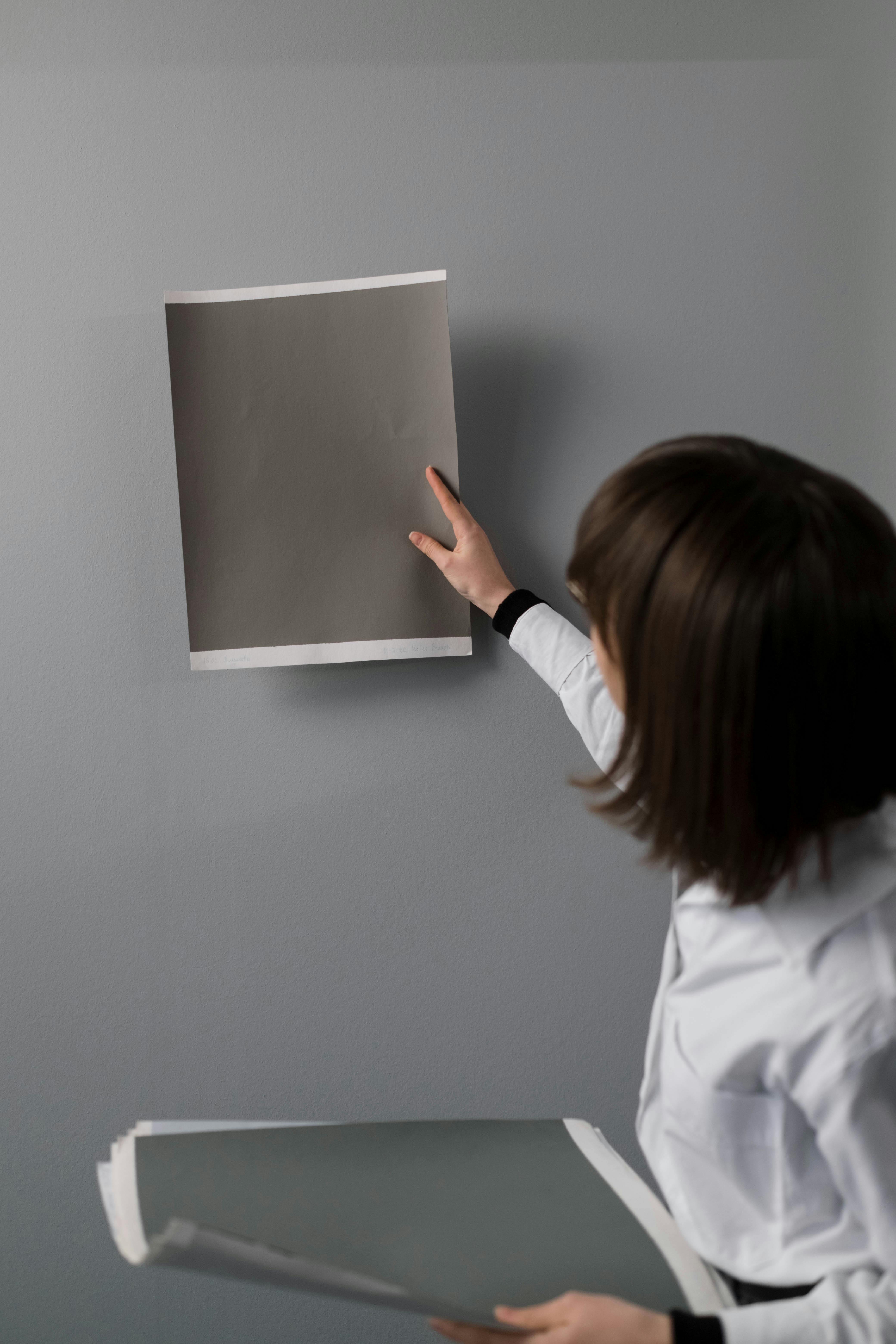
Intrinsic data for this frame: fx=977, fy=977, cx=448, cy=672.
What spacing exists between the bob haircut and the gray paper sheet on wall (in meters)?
0.39

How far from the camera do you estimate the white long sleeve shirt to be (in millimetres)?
505

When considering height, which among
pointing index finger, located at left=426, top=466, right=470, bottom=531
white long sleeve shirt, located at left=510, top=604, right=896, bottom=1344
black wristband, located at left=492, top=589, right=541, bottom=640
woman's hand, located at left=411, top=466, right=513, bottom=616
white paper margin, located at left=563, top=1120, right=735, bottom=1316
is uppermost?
pointing index finger, located at left=426, top=466, right=470, bottom=531

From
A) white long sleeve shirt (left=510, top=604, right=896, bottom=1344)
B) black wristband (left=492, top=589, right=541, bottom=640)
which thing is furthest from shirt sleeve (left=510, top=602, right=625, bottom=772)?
white long sleeve shirt (left=510, top=604, right=896, bottom=1344)

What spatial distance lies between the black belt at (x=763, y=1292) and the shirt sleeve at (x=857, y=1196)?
3.2 inches

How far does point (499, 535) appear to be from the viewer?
955 millimetres

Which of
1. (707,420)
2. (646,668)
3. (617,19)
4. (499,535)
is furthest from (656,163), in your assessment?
(646,668)

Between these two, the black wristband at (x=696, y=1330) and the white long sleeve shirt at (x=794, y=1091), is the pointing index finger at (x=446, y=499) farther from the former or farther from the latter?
the black wristband at (x=696, y=1330)

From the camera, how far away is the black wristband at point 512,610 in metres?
0.90

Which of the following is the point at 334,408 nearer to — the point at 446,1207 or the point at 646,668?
the point at 646,668

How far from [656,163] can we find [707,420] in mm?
246

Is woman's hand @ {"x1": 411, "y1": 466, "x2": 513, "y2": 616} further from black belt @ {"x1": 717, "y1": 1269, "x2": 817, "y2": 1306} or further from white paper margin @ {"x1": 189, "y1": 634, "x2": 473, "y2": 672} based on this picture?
black belt @ {"x1": 717, "y1": 1269, "x2": 817, "y2": 1306}

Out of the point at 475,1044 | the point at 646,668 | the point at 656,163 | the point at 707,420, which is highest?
the point at 656,163

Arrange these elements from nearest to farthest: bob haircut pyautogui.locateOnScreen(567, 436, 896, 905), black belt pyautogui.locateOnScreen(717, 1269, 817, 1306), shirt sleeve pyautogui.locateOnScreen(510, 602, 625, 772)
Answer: bob haircut pyautogui.locateOnScreen(567, 436, 896, 905) < black belt pyautogui.locateOnScreen(717, 1269, 817, 1306) < shirt sleeve pyautogui.locateOnScreen(510, 602, 625, 772)

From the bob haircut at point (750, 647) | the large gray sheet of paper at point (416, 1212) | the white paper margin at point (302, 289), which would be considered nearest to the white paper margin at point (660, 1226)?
the large gray sheet of paper at point (416, 1212)
